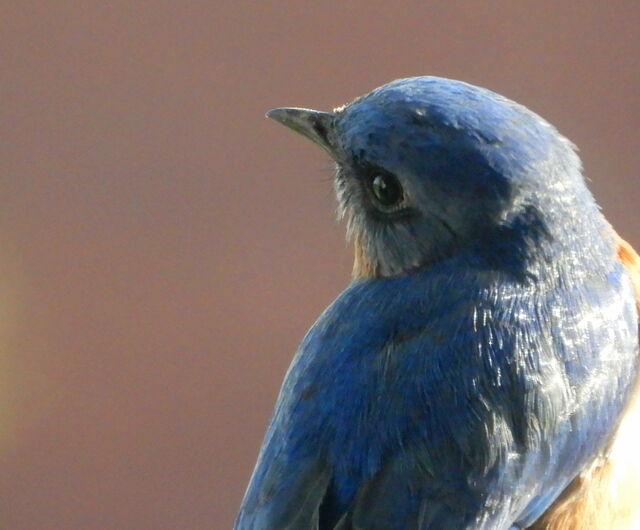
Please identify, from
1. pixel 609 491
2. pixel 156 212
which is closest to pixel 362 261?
pixel 609 491

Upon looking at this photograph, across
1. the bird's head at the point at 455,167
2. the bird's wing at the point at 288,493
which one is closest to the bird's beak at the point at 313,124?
the bird's head at the point at 455,167

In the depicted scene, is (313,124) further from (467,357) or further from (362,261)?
(467,357)

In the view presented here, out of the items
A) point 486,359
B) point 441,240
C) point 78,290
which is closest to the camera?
point 486,359

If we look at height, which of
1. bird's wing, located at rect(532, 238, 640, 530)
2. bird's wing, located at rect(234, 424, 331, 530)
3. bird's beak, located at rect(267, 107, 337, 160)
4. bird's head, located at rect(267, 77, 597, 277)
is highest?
bird's beak, located at rect(267, 107, 337, 160)

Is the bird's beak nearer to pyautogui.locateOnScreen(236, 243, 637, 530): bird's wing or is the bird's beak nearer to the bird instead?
the bird

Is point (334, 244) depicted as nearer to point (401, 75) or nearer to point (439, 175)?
point (401, 75)

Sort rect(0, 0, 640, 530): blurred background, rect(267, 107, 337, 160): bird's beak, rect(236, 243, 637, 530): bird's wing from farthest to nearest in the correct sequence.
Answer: rect(0, 0, 640, 530): blurred background → rect(267, 107, 337, 160): bird's beak → rect(236, 243, 637, 530): bird's wing

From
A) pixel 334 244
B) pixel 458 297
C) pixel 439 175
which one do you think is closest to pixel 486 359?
pixel 458 297

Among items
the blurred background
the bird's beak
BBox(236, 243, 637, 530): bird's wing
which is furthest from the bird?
the blurred background
